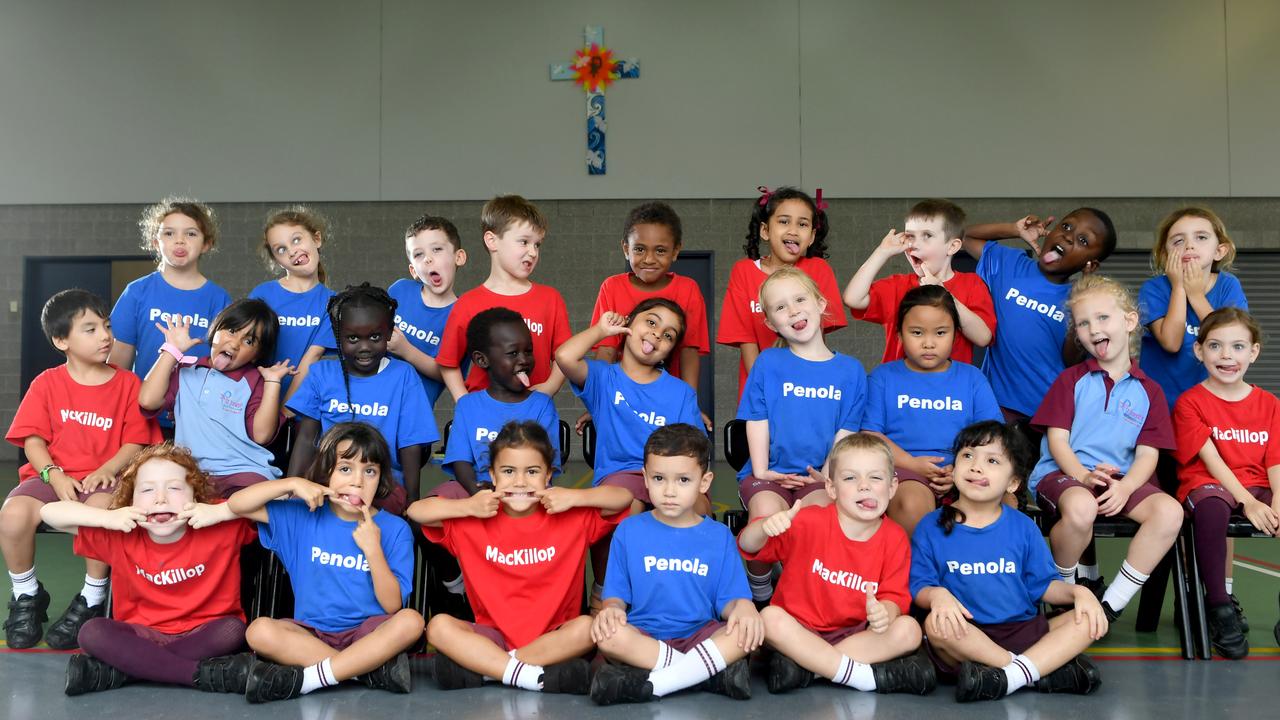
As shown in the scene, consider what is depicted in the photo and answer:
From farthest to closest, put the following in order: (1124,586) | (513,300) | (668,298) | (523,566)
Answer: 1. (668,298)
2. (513,300)
3. (1124,586)
4. (523,566)

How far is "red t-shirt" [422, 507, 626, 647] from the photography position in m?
3.06

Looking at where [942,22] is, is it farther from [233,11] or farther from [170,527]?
[170,527]

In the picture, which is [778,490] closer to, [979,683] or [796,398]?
[796,398]

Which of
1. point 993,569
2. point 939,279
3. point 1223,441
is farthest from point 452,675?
point 1223,441

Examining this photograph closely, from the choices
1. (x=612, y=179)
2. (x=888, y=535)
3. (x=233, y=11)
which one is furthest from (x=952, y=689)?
(x=233, y=11)

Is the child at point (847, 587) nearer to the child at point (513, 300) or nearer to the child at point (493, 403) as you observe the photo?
the child at point (493, 403)

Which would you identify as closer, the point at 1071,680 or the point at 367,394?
the point at 1071,680

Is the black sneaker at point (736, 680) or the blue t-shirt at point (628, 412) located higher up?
the blue t-shirt at point (628, 412)

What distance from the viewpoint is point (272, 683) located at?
279 centimetres

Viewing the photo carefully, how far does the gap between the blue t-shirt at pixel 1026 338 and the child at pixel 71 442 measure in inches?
138

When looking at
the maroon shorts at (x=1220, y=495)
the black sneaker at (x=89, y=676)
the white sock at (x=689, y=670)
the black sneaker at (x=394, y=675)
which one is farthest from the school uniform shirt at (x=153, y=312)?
the maroon shorts at (x=1220, y=495)

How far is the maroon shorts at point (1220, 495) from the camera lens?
339cm

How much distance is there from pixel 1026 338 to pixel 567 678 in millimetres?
2429

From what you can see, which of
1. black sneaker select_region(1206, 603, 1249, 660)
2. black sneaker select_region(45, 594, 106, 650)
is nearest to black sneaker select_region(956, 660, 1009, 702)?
black sneaker select_region(1206, 603, 1249, 660)
